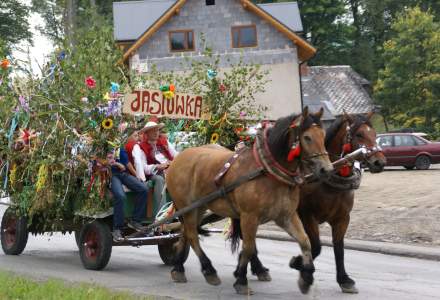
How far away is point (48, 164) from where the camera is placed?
34.7ft

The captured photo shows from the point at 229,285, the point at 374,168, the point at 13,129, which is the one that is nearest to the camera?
the point at 374,168

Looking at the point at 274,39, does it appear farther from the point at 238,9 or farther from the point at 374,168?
the point at 374,168

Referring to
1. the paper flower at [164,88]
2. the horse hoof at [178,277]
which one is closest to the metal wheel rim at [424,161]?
the paper flower at [164,88]

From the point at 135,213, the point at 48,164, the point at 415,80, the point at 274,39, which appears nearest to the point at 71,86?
the point at 48,164

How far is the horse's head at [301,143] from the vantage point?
802 cm

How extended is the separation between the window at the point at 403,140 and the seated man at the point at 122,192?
2181 cm

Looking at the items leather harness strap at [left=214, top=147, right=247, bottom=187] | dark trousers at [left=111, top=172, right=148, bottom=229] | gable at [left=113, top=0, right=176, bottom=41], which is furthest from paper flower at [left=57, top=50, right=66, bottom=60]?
gable at [left=113, top=0, right=176, bottom=41]

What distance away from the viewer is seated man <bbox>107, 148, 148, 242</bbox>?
401 inches

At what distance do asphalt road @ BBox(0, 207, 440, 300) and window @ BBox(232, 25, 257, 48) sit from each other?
24.9 meters

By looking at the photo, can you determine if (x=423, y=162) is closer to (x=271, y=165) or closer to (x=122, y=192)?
(x=122, y=192)

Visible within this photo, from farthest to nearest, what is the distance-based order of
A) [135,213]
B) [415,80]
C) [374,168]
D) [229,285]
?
[415,80] → [135,213] → [229,285] → [374,168]

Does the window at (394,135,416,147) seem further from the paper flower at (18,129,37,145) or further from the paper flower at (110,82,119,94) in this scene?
the paper flower at (110,82,119,94)

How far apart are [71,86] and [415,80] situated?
34609mm

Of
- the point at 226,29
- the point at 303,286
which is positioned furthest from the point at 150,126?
the point at 226,29
